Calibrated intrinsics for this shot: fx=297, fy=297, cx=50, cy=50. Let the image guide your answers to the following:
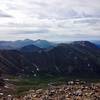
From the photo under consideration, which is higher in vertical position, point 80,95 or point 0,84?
point 80,95

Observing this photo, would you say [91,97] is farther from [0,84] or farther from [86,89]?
[0,84]

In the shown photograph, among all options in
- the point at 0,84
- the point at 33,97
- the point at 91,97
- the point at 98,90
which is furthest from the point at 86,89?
the point at 0,84

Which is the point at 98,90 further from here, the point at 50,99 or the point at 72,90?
the point at 50,99

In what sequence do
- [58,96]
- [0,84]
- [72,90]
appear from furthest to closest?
[0,84] < [72,90] < [58,96]

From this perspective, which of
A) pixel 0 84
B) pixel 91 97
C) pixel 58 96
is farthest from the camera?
pixel 0 84

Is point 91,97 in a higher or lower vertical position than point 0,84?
higher

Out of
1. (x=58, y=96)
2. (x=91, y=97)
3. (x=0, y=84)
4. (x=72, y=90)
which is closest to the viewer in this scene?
(x=91, y=97)

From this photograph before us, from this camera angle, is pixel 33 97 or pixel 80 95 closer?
pixel 80 95

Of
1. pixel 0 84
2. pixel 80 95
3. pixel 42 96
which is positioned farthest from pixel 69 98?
pixel 0 84

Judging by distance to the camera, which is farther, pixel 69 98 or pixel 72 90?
pixel 72 90
